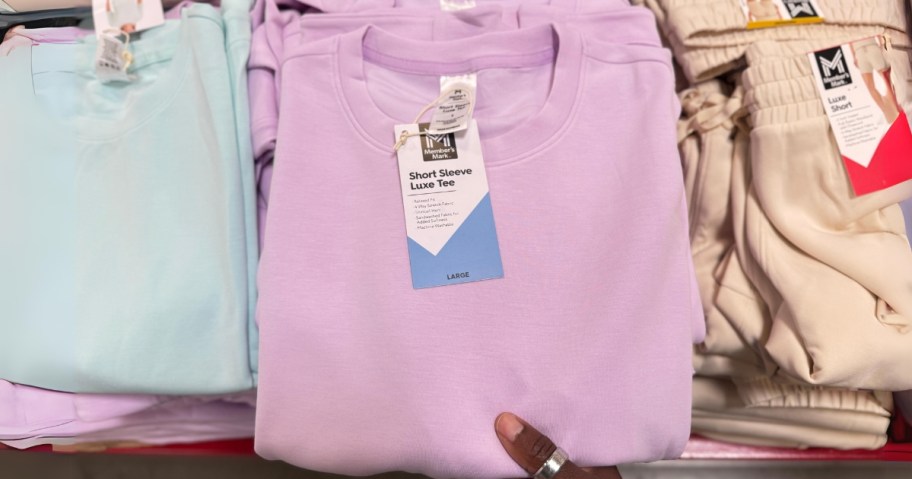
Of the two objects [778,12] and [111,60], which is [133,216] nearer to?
[111,60]

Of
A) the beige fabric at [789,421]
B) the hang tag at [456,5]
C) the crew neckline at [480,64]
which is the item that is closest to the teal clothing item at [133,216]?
the crew neckline at [480,64]

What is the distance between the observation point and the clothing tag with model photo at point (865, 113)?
2.25 ft

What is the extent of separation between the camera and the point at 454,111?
2.12ft

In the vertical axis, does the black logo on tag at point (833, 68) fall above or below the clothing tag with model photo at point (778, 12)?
below

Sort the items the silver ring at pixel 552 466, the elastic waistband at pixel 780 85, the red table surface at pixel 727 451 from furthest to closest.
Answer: the red table surface at pixel 727 451 → the elastic waistband at pixel 780 85 → the silver ring at pixel 552 466

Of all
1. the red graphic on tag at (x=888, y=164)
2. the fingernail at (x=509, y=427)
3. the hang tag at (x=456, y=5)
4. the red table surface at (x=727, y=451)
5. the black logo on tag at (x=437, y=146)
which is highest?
the hang tag at (x=456, y=5)

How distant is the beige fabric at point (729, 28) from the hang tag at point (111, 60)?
71 centimetres

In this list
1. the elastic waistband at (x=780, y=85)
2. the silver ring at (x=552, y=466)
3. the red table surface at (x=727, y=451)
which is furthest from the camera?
the red table surface at (x=727, y=451)

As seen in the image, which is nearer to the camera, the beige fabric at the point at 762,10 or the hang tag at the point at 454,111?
the hang tag at the point at 454,111

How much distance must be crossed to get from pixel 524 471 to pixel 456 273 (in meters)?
0.23

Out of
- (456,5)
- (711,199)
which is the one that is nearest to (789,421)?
(711,199)

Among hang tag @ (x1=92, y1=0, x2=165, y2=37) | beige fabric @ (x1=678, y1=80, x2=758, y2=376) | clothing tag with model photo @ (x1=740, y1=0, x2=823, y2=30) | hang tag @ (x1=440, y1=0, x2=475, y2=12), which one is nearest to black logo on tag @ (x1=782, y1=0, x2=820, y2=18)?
clothing tag with model photo @ (x1=740, y1=0, x2=823, y2=30)

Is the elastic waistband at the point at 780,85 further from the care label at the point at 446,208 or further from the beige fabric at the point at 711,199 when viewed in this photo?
the care label at the point at 446,208

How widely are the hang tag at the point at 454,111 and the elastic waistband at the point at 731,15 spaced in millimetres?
316
